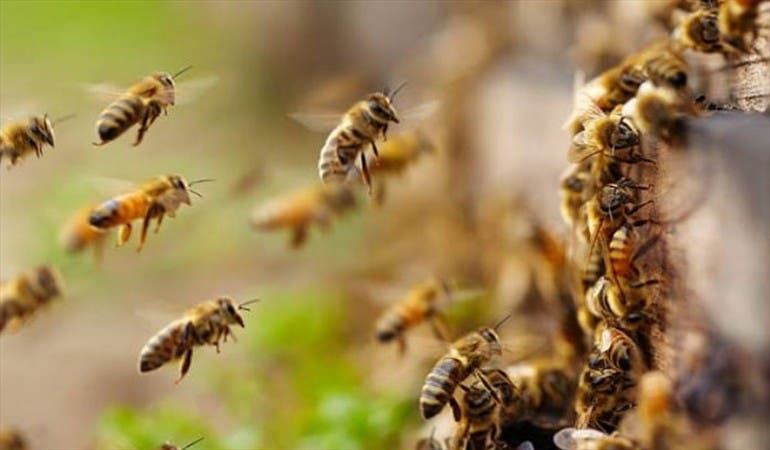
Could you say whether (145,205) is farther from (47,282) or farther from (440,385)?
(440,385)

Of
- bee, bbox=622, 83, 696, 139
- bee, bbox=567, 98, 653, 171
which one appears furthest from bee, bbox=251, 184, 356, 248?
bee, bbox=622, 83, 696, 139

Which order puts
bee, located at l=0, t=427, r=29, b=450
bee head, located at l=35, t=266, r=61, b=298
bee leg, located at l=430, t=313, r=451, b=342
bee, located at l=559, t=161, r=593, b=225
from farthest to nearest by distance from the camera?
bee head, located at l=35, t=266, r=61, b=298 < bee leg, located at l=430, t=313, r=451, b=342 < bee, located at l=0, t=427, r=29, b=450 < bee, located at l=559, t=161, r=593, b=225

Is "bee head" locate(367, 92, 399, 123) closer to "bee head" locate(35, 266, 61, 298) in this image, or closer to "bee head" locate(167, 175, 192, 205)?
"bee head" locate(167, 175, 192, 205)

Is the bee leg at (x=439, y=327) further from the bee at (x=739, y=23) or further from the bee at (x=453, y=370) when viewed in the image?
the bee at (x=739, y=23)

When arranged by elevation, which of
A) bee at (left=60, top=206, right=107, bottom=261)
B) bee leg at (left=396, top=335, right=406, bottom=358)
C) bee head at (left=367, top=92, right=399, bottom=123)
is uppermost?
bee at (left=60, top=206, right=107, bottom=261)

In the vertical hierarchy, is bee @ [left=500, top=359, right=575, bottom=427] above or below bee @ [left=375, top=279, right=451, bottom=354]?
below

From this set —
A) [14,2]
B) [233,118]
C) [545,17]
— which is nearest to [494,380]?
[545,17]
